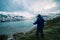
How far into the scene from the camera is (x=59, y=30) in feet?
52.9

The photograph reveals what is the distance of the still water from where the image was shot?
60.1ft

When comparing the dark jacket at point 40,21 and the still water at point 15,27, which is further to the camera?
the still water at point 15,27

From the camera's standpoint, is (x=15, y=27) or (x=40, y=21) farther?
(x=15, y=27)

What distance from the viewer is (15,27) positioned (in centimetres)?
1919

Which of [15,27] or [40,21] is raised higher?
[40,21]

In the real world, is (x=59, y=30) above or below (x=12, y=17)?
below

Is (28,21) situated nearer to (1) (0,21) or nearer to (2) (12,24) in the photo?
(2) (12,24)

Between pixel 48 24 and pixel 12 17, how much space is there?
5.21 m

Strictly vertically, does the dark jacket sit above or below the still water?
above

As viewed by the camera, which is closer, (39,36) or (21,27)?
(39,36)

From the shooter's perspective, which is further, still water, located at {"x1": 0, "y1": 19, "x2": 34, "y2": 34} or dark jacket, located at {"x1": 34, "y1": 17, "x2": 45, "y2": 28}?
still water, located at {"x1": 0, "y1": 19, "x2": 34, "y2": 34}

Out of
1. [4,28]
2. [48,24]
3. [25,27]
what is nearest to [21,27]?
[25,27]

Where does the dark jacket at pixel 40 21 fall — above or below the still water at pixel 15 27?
above

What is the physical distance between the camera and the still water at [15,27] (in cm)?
1831
